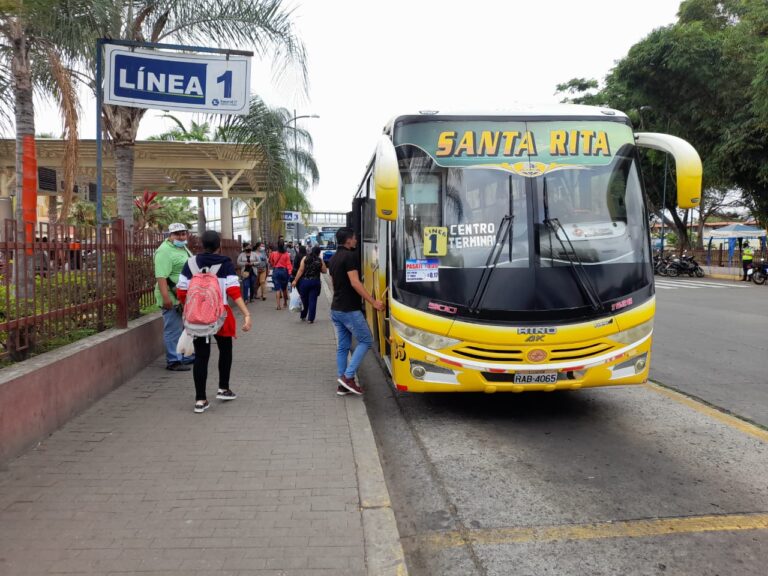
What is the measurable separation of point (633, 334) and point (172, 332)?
17.3ft

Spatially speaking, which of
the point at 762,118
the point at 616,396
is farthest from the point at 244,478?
the point at 762,118

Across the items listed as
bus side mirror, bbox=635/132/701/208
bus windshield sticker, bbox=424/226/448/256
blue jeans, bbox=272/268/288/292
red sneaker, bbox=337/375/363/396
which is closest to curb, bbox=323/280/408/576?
red sneaker, bbox=337/375/363/396

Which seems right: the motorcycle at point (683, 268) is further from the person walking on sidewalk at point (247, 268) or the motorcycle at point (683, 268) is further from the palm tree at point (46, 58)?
the palm tree at point (46, 58)

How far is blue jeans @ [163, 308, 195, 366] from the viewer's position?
24.6ft

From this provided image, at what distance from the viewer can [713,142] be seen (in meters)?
29.2

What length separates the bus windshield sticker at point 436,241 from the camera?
565 centimetres

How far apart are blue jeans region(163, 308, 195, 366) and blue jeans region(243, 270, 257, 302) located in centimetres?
841

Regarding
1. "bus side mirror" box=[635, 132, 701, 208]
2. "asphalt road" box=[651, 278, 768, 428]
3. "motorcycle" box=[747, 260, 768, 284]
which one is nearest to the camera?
"bus side mirror" box=[635, 132, 701, 208]

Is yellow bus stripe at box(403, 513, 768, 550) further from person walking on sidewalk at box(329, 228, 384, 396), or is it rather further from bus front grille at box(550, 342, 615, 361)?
person walking on sidewalk at box(329, 228, 384, 396)

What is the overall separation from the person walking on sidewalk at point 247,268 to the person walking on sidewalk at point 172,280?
803 cm

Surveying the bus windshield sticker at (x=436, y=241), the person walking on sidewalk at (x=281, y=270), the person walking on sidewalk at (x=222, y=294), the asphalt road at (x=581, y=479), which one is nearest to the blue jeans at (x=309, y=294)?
the person walking on sidewalk at (x=281, y=270)

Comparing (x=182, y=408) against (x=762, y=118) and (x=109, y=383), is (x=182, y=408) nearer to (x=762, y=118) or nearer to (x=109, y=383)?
(x=109, y=383)

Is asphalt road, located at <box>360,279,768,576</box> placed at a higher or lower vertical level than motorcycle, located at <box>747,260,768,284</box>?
lower

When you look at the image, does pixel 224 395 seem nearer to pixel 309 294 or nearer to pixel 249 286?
pixel 309 294
